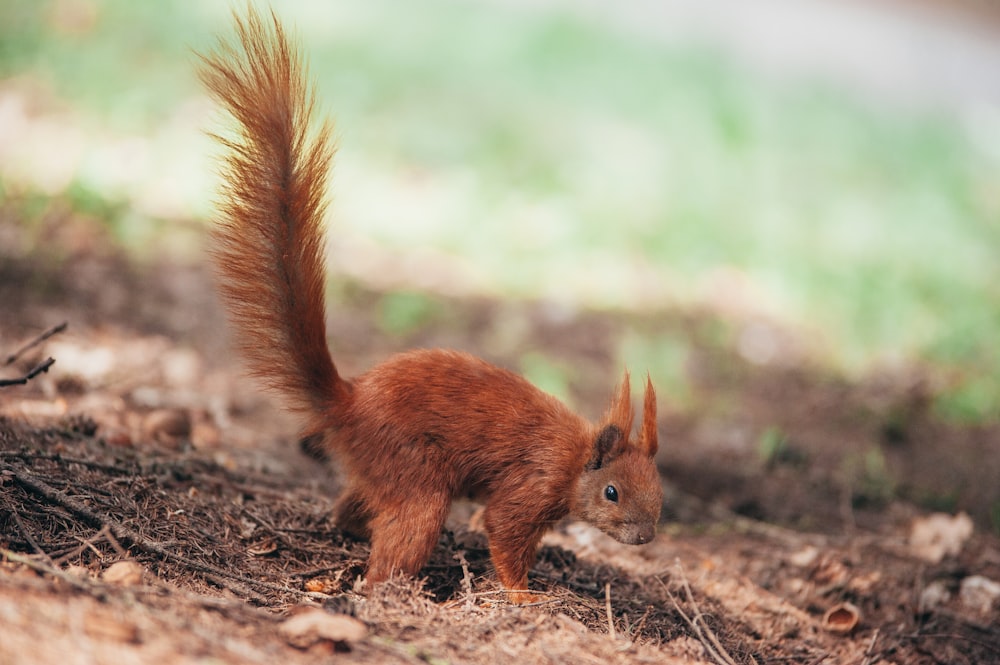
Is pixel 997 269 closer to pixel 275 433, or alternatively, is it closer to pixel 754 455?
pixel 754 455

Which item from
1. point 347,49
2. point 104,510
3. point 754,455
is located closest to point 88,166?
point 347,49

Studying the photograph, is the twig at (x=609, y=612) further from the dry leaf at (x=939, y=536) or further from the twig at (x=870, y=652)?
the dry leaf at (x=939, y=536)

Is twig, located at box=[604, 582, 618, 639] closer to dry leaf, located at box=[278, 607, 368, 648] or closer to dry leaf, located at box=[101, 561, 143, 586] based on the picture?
dry leaf, located at box=[278, 607, 368, 648]

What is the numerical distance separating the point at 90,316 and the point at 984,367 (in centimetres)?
593

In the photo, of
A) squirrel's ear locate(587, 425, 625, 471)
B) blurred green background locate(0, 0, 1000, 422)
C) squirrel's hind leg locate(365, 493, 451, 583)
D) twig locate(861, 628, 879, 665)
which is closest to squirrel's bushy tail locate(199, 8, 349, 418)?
squirrel's hind leg locate(365, 493, 451, 583)

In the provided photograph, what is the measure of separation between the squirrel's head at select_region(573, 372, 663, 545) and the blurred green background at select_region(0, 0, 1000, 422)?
273 cm

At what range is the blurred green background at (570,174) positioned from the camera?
660cm

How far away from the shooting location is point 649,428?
2.98 metres

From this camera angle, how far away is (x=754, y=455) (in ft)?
16.3

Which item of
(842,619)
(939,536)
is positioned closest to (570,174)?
(939,536)

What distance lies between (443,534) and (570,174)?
18.3 ft

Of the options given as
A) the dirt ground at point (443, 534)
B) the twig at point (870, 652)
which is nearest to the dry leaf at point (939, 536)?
the dirt ground at point (443, 534)

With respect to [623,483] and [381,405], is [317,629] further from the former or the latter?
[623,483]

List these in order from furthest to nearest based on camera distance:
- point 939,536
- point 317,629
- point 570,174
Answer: point 570,174, point 939,536, point 317,629
